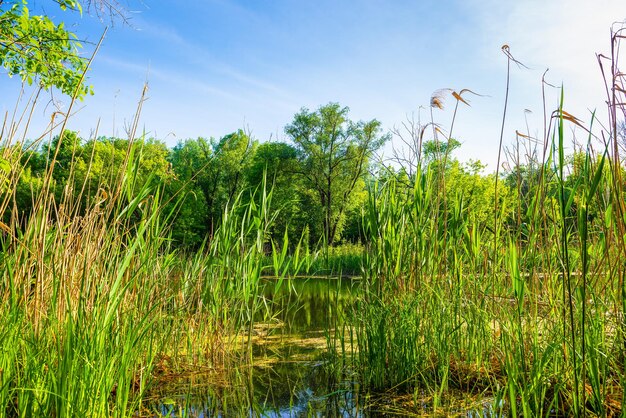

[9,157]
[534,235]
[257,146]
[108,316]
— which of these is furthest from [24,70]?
[257,146]

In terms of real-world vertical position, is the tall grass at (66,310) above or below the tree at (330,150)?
below

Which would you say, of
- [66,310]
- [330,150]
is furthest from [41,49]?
[330,150]

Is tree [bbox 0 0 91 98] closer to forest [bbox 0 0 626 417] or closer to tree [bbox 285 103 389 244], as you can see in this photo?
forest [bbox 0 0 626 417]

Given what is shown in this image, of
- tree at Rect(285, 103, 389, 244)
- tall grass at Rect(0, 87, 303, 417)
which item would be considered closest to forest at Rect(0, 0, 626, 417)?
tall grass at Rect(0, 87, 303, 417)

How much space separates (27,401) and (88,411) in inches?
9.1

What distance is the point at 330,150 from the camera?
31.8 m

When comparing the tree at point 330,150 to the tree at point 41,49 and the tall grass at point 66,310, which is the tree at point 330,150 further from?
the tall grass at point 66,310

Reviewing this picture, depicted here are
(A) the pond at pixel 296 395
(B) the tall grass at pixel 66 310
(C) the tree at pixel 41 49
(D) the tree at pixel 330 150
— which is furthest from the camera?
(D) the tree at pixel 330 150

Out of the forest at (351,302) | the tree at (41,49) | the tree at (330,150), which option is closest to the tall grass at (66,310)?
the forest at (351,302)

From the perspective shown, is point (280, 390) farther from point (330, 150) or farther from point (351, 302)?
point (330, 150)

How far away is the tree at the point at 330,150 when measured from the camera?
30.8 meters

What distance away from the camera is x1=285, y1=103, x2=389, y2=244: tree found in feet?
101

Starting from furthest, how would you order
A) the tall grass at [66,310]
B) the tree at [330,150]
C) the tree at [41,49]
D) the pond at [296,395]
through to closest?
the tree at [330,150] < the tree at [41,49] < the pond at [296,395] < the tall grass at [66,310]

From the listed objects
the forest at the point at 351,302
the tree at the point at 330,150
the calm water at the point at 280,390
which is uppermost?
the tree at the point at 330,150
